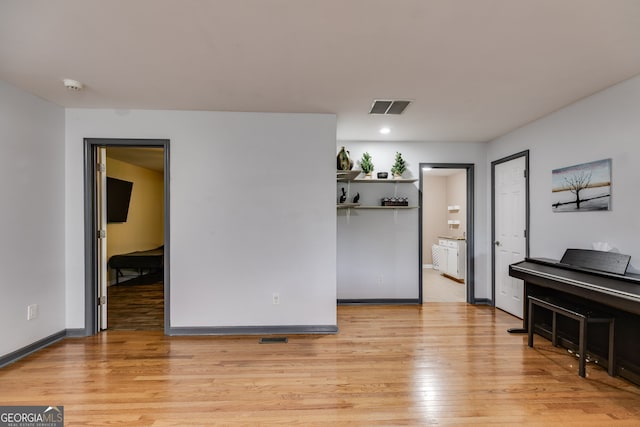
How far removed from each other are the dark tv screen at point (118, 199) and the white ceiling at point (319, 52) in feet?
9.01

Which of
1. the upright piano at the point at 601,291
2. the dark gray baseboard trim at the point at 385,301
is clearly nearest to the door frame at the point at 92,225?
the dark gray baseboard trim at the point at 385,301

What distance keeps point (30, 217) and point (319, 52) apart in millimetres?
3093

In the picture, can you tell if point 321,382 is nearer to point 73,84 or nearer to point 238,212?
point 238,212

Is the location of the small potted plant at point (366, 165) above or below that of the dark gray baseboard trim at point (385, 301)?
above

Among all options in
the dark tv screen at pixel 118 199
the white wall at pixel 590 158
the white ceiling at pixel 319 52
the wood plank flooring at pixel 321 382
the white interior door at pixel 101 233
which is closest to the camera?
the white ceiling at pixel 319 52

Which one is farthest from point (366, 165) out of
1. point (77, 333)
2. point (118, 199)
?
point (118, 199)

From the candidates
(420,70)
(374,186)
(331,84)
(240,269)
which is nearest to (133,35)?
(331,84)

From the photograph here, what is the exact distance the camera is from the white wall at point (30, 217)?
2.78 m

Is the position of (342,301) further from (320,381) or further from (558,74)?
(558,74)

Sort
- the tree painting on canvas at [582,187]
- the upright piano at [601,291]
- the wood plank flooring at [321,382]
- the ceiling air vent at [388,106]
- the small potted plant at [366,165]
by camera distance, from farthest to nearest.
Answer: the small potted plant at [366,165], the ceiling air vent at [388,106], the tree painting on canvas at [582,187], the upright piano at [601,291], the wood plank flooring at [321,382]

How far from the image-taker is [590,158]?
3.09 metres

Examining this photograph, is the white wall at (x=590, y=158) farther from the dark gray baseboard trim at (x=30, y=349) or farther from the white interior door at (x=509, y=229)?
the dark gray baseboard trim at (x=30, y=349)

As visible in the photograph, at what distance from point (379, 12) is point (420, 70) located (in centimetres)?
86

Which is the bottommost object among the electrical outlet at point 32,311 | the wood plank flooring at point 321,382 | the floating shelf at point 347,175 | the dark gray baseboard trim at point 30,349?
the wood plank flooring at point 321,382
